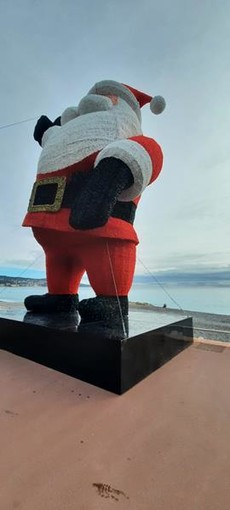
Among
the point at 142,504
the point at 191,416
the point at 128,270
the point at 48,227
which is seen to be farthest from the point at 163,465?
the point at 48,227

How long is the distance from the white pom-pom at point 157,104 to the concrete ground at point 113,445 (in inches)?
60.4

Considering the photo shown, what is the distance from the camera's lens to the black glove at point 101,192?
1.18 metres

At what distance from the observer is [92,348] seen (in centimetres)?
104

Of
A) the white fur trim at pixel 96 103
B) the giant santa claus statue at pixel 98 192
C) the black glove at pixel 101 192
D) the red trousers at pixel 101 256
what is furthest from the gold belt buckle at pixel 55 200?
the white fur trim at pixel 96 103

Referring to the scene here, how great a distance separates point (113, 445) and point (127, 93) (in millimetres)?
1761

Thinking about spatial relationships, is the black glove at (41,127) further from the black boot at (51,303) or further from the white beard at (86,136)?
the black boot at (51,303)

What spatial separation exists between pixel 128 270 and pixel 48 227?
473 mm

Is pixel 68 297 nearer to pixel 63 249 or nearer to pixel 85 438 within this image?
pixel 63 249

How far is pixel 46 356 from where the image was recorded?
3.99 ft

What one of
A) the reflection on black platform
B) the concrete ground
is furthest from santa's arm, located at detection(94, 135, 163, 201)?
the concrete ground

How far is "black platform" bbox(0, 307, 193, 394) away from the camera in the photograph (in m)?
0.98

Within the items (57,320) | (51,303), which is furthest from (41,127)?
(57,320)

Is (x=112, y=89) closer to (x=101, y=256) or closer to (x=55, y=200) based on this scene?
(x=55, y=200)

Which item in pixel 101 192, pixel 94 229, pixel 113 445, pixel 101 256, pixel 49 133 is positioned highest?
pixel 49 133
